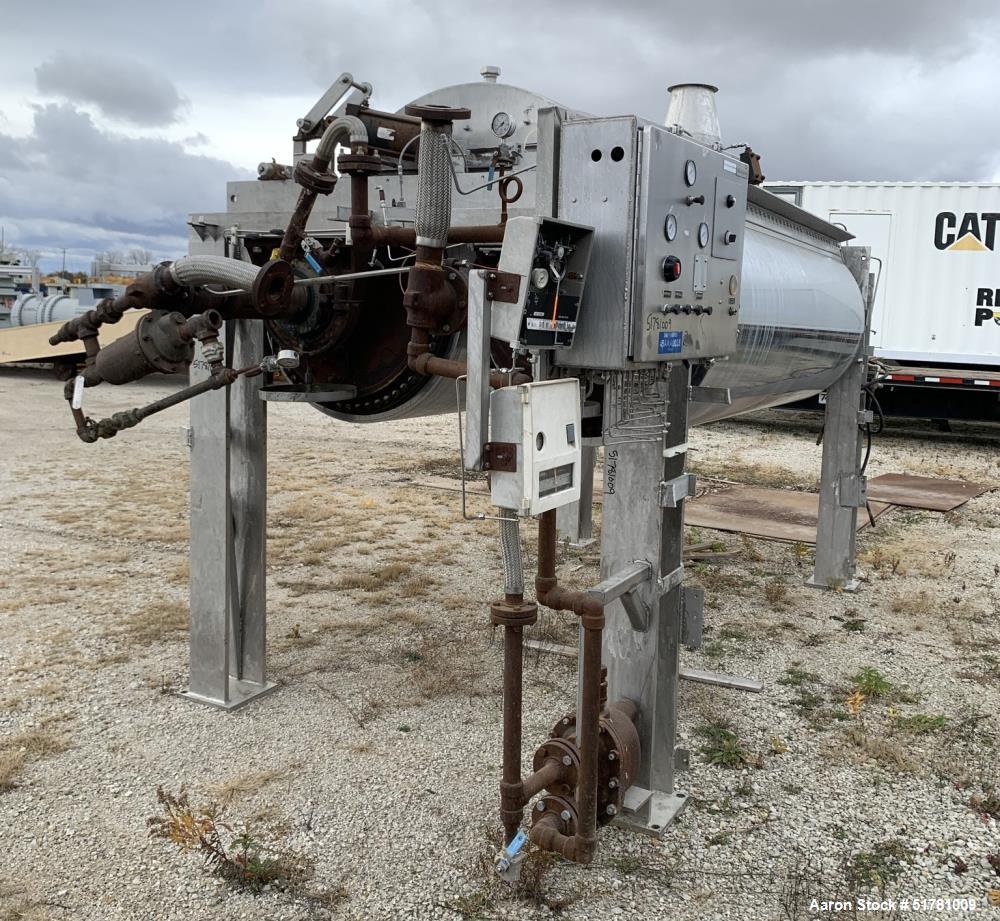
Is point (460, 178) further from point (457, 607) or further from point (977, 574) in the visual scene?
Answer: point (977, 574)

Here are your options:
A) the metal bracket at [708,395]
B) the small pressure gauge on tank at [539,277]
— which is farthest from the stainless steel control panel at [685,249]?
the small pressure gauge on tank at [539,277]

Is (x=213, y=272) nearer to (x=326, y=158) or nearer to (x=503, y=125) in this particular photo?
(x=326, y=158)

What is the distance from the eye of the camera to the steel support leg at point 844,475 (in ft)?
20.3

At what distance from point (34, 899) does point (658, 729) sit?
199 cm

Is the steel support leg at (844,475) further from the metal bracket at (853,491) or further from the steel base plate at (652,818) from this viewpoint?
the steel base plate at (652,818)

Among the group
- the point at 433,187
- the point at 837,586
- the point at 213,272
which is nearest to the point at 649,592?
the point at 433,187

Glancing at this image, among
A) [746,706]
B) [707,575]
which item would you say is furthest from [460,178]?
[707,575]

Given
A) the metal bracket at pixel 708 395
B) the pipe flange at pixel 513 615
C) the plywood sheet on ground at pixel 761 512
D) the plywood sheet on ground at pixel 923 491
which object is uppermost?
the metal bracket at pixel 708 395

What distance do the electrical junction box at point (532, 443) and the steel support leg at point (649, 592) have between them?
462 mm

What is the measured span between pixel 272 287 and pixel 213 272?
231 millimetres

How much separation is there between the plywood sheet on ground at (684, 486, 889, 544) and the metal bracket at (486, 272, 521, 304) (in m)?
4.68

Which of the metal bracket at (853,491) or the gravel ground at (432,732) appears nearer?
the gravel ground at (432,732)

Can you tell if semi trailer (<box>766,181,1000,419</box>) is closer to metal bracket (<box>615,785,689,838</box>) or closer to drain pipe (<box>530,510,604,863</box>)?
metal bracket (<box>615,785,689,838</box>)

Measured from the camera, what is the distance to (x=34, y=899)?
276 centimetres
